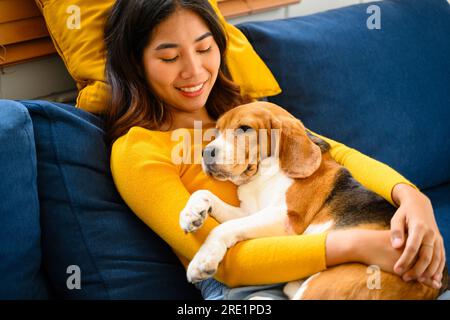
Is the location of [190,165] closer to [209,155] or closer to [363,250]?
[209,155]

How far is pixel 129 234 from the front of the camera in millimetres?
1272

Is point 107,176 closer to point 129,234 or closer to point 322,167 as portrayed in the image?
point 129,234

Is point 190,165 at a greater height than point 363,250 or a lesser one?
greater

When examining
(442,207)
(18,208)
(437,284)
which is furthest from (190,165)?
(442,207)

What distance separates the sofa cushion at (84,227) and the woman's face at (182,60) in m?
0.23

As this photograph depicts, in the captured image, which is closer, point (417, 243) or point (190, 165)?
point (417, 243)

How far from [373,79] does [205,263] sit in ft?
3.62

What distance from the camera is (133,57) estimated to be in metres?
1.38

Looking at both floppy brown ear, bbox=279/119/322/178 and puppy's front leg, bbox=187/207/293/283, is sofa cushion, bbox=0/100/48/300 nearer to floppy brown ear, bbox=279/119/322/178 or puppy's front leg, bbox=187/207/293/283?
puppy's front leg, bbox=187/207/293/283

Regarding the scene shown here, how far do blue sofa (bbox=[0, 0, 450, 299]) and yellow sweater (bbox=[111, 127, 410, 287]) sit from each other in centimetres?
8

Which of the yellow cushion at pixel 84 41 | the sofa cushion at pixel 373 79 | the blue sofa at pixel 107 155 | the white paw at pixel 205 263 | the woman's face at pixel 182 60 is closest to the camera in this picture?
the white paw at pixel 205 263

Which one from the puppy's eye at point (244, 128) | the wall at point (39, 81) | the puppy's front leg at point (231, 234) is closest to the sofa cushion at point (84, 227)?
the puppy's front leg at point (231, 234)

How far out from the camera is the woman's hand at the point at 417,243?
3.59ft

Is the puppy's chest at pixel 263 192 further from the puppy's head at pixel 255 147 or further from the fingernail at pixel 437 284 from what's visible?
the fingernail at pixel 437 284
